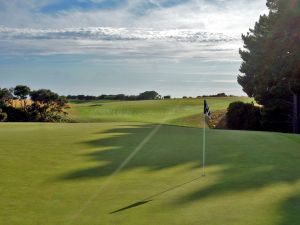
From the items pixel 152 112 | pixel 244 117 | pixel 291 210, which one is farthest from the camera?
pixel 152 112

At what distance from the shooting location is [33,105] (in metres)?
73.2

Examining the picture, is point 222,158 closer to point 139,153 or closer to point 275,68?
point 139,153

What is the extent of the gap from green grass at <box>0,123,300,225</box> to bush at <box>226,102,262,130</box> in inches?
1124

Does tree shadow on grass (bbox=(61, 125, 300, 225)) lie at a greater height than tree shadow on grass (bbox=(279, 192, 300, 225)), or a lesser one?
greater

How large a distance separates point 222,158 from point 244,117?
3533 cm

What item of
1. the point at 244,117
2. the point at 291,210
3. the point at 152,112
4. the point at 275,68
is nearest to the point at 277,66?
the point at 275,68

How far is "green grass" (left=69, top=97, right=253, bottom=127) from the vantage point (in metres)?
67.9

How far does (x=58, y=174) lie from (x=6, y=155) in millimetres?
3802

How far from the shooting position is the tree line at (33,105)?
70500 millimetres

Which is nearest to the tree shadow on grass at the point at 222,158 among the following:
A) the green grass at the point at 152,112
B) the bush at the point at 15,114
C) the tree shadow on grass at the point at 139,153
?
the tree shadow on grass at the point at 139,153

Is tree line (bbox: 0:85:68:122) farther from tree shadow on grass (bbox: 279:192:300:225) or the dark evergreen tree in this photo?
tree shadow on grass (bbox: 279:192:300:225)

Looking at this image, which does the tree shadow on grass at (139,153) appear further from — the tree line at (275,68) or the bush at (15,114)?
the bush at (15,114)

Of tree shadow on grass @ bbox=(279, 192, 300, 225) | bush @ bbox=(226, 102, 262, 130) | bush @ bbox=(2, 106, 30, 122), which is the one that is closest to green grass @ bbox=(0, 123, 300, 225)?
tree shadow on grass @ bbox=(279, 192, 300, 225)

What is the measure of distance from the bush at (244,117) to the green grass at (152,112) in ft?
37.1
